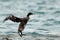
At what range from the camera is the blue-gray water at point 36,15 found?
14.5m

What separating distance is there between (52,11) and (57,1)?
3853 millimetres

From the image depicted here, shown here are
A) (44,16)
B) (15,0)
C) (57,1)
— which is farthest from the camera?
(15,0)

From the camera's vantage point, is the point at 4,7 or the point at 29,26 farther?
the point at 4,7

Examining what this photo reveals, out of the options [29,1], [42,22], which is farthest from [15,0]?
[42,22]

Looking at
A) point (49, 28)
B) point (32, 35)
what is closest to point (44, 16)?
point (49, 28)

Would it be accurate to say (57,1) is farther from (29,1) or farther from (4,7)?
(4,7)

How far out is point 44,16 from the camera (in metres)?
18.1

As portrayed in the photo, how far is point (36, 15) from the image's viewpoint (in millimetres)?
18500

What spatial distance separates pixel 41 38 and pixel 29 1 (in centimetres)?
1139

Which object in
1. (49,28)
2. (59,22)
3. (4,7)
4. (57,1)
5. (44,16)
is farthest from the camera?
(57,1)

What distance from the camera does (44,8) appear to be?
20.9 metres

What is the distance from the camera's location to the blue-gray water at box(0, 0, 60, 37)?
1454cm

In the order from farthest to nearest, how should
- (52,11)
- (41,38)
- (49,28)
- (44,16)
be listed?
1. (52,11)
2. (44,16)
3. (49,28)
4. (41,38)

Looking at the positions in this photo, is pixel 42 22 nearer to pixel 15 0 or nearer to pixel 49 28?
pixel 49 28
